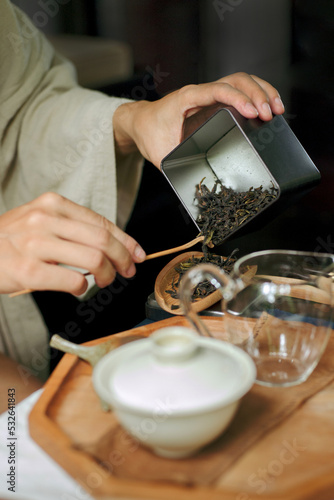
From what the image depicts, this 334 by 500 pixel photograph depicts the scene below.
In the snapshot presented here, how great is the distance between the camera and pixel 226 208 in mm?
1035

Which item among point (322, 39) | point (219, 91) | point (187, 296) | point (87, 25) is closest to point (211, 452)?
point (187, 296)

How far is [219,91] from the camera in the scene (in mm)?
980

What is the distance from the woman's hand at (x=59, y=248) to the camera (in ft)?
2.49

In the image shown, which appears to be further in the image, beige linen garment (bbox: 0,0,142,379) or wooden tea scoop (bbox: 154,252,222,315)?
beige linen garment (bbox: 0,0,142,379)

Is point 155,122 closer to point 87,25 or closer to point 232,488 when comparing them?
point 232,488

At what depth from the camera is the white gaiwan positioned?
0.49 meters

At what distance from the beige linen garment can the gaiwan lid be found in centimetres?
79

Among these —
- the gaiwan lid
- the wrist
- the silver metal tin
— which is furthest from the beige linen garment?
the gaiwan lid

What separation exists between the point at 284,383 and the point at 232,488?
0.22 meters

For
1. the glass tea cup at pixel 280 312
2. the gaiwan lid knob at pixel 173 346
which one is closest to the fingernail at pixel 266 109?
the glass tea cup at pixel 280 312

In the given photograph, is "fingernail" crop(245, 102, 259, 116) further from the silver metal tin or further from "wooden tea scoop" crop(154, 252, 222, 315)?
"wooden tea scoop" crop(154, 252, 222, 315)

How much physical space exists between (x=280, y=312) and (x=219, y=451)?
24 centimetres

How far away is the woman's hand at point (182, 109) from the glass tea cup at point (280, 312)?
34 cm

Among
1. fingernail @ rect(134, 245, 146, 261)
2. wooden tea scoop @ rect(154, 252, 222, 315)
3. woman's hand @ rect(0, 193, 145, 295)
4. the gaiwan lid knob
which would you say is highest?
the gaiwan lid knob
